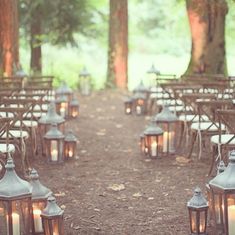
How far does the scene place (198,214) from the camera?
533 cm

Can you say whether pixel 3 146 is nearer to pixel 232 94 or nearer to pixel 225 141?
pixel 225 141

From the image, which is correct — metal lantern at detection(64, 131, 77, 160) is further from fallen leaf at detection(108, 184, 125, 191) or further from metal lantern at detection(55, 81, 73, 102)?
metal lantern at detection(55, 81, 73, 102)

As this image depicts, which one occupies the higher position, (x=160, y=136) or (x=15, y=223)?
(x=160, y=136)

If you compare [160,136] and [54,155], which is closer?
[54,155]

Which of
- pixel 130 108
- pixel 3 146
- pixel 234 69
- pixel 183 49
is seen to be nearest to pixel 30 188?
pixel 3 146

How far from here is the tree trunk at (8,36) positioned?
13.6 metres

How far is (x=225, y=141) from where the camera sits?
7.15m

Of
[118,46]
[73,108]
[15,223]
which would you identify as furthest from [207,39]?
[15,223]

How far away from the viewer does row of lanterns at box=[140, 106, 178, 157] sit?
859 cm

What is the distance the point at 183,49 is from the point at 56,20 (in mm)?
10137

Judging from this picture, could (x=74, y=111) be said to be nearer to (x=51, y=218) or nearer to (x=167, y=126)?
(x=167, y=126)

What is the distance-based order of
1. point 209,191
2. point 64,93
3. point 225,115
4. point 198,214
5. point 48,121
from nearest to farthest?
1. point 198,214
2. point 209,191
3. point 225,115
4. point 48,121
5. point 64,93

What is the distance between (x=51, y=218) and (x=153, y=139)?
142 inches

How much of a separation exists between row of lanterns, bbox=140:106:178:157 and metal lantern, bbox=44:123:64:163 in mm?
1072
